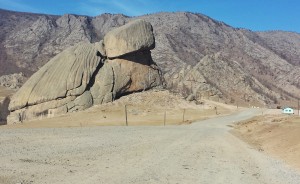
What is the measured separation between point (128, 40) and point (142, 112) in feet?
34.6

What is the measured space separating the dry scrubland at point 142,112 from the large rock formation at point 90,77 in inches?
76.1

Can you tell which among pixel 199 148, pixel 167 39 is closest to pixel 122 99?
pixel 199 148

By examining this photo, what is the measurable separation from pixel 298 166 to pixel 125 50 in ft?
142

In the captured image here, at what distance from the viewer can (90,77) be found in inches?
2251

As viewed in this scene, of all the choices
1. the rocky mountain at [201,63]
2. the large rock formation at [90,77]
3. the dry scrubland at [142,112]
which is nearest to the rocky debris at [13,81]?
the rocky mountain at [201,63]

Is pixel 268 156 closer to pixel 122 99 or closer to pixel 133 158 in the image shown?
pixel 133 158

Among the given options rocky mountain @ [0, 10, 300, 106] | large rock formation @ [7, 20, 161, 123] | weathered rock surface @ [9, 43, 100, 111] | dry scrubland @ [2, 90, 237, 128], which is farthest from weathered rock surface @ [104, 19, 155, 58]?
rocky mountain @ [0, 10, 300, 106]

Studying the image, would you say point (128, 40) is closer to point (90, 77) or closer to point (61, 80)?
point (90, 77)

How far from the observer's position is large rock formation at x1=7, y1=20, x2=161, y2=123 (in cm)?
5550

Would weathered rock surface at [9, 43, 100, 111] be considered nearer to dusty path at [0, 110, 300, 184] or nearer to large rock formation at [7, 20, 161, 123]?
large rock formation at [7, 20, 161, 123]

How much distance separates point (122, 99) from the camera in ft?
190

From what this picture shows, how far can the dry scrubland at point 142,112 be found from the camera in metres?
49.3

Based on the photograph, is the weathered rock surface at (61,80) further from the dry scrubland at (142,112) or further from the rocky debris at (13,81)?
the rocky debris at (13,81)

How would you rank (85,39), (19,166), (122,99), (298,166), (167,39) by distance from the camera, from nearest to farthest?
(19,166) < (298,166) < (122,99) < (167,39) < (85,39)
